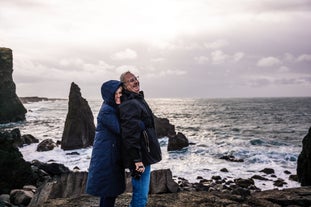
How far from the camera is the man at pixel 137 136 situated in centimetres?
374

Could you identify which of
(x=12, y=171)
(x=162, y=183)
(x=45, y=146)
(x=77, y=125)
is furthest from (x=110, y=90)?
(x=77, y=125)

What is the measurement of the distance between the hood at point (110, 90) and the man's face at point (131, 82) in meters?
0.10

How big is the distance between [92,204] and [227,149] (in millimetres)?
24671

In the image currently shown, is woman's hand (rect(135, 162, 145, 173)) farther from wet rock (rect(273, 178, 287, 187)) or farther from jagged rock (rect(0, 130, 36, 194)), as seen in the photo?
wet rock (rect(273, 178, 287, 187))

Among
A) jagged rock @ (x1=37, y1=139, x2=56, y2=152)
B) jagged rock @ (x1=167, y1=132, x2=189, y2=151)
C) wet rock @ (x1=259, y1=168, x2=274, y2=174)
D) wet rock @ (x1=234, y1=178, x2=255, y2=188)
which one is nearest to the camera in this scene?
wet rock @ (x1=234, y1=178, x2=255, y2=188)

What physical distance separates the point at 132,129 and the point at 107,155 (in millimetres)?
565

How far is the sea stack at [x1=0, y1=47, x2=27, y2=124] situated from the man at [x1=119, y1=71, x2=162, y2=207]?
5369 centimetres

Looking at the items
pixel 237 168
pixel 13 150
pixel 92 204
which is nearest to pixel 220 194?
pixel 92 204

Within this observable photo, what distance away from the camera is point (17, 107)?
55969 mm

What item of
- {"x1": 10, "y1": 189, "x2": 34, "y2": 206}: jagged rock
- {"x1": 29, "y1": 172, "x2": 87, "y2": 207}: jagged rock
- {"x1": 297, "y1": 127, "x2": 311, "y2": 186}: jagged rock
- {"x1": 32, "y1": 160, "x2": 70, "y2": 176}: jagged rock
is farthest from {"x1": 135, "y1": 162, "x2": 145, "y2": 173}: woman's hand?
{"x1": 32, "y1": 160, "x2": 70, "y2": 176}: jagged rock

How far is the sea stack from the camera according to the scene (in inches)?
2100

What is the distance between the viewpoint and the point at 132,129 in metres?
3.75

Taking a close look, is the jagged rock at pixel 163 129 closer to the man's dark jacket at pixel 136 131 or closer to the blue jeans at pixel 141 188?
the blue jeans at pixel 141 188

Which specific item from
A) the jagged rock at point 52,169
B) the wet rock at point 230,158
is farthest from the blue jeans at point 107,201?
the wet rock at point 230,158
